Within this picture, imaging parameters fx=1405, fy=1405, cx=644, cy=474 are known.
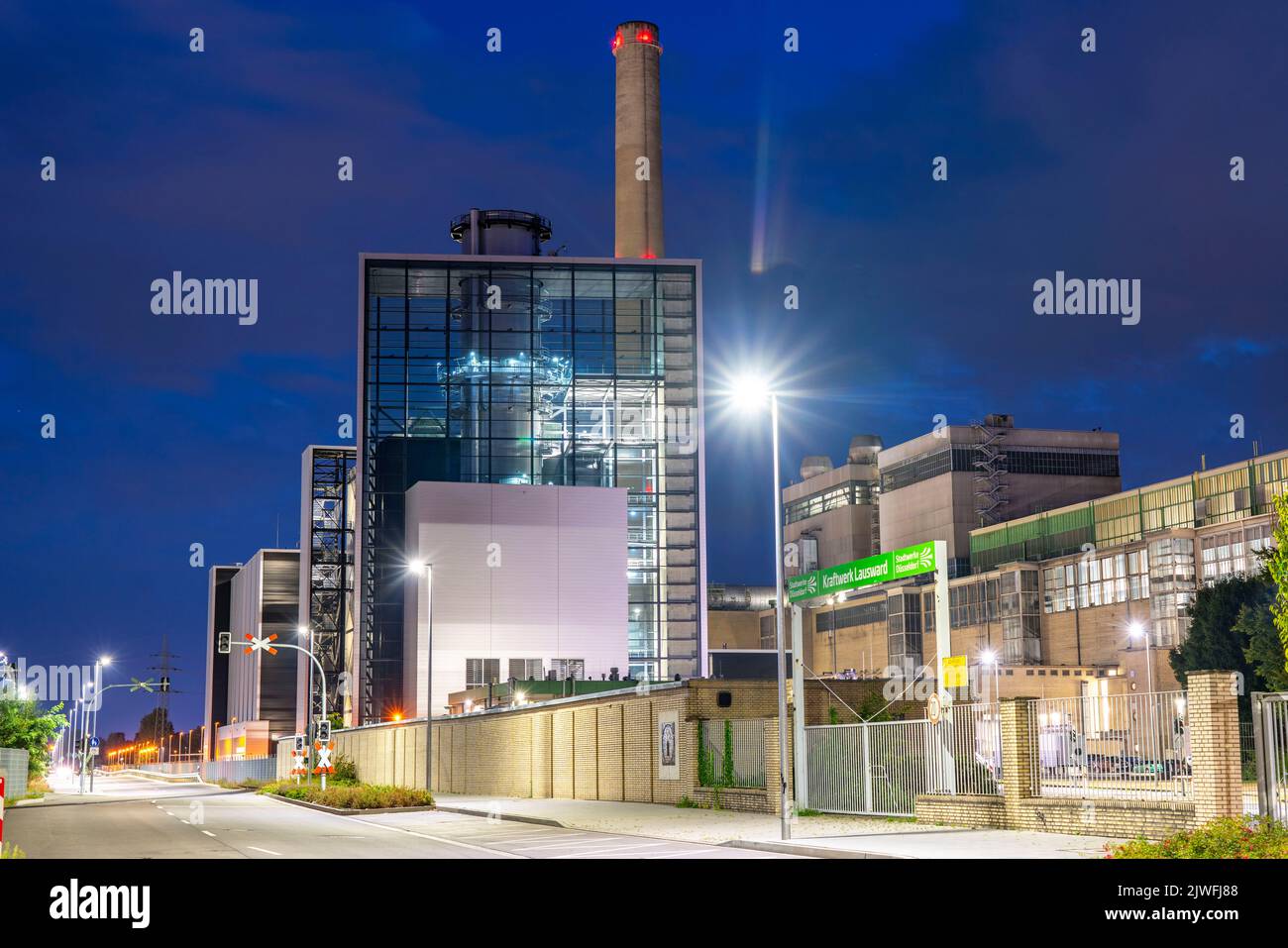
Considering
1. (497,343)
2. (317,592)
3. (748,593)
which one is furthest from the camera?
(748,593)

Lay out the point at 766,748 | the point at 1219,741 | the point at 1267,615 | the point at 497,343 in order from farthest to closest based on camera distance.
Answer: the point at 497,343, the point at 1267,615, the point at 766,748, the point at 1219,741

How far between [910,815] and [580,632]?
6280cm

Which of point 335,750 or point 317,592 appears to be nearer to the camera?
point 335,750

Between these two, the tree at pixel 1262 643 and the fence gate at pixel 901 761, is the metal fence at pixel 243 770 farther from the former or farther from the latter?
the fence gate at pixel 901 761

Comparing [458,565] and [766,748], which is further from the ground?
[458,565]

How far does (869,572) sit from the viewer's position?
101 feet

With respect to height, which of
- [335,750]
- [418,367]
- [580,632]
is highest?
[418,367]

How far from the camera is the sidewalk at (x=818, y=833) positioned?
72.3 feet

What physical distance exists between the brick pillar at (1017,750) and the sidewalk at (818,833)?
2.83 ft

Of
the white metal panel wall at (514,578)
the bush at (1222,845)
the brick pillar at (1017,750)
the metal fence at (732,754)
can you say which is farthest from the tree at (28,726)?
the bush at (1222,845)

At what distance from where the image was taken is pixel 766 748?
33.9m
